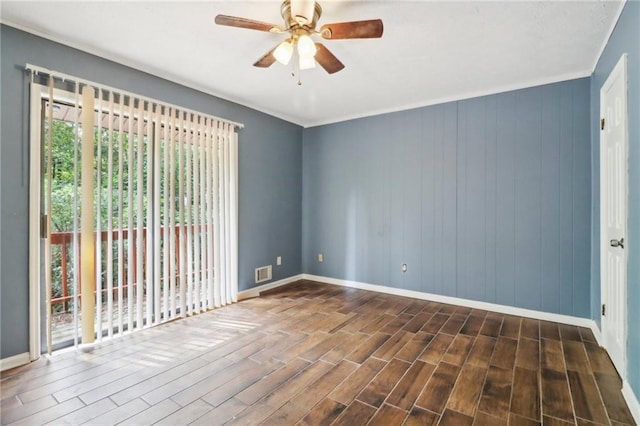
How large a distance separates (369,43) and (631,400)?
294 centimetres

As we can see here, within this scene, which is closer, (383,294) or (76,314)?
(76,314)

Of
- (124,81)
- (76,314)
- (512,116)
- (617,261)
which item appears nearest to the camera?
(617,261)

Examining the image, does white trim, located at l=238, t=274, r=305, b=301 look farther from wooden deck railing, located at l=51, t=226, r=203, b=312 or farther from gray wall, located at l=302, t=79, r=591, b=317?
wooden deck railing, located at l=51, t=226, r=203, b=312

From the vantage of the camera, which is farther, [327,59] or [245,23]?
[327,59]

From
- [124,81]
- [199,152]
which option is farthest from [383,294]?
[124,81]

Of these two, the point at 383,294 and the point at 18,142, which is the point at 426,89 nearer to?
the point at 383,294

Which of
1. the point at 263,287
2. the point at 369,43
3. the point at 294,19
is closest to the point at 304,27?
the point at 294,19

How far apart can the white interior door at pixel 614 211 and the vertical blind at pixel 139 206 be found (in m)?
3.57

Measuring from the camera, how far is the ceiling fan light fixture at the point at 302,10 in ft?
5.79

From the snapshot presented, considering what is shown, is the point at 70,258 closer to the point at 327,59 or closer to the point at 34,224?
the point at 34,224

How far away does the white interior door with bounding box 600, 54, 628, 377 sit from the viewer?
2.02 metres

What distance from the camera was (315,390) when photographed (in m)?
1.97

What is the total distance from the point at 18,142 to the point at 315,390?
279 centimetres

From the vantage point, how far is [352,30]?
1899 millimetres
